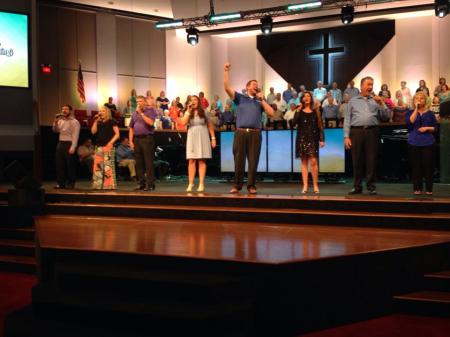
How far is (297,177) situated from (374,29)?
27.0ft

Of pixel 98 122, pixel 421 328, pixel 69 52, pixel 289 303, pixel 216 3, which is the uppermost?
pixel 216 3

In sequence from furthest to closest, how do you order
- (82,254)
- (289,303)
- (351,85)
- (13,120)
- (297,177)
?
(351,85) < (13,120) < (297,177) < (82,254) < (289,303)

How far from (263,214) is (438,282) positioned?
2262mm

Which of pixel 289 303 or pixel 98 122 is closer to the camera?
pixel 289 303

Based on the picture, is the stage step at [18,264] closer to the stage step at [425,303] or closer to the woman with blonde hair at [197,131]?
the woman with blonde hair at [197,131]

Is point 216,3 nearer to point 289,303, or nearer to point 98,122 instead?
point 98,122

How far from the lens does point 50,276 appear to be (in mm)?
4555

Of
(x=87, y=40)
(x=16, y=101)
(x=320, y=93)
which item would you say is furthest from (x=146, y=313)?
(x=87, y=40)

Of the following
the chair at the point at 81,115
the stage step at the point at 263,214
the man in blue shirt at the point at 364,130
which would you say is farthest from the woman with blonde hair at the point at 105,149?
the chair at the point at 81,115

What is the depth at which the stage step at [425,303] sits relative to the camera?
4.25 meters

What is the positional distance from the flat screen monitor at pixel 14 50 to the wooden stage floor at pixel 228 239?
7.34m

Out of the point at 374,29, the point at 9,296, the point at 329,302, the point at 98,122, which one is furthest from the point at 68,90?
the point at 329,302

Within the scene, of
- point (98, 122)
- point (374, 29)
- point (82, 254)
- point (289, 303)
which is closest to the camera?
point (289, 303)

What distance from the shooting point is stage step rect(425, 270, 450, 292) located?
4.51 meters
